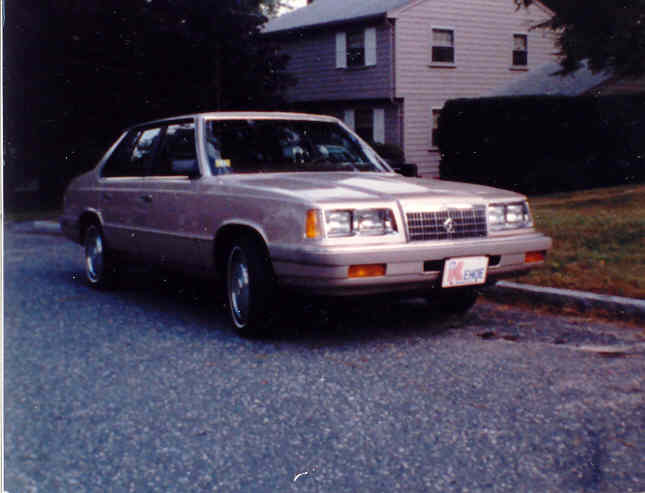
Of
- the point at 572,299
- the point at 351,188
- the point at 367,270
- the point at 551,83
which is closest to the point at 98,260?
the point at 351,188

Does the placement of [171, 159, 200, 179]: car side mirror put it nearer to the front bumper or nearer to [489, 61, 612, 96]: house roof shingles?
the front bumper

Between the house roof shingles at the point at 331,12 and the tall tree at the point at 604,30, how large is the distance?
14.7 m

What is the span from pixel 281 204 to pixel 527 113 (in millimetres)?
16370

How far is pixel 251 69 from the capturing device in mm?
21781

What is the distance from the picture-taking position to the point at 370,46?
26469 mm

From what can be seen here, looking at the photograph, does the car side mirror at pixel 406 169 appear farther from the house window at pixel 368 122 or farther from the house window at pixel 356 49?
the house window at pixel 356 49

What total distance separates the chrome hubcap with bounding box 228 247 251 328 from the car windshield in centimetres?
74

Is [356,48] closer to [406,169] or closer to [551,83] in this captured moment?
[551,83]

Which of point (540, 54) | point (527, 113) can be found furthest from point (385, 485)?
point (540, 54)

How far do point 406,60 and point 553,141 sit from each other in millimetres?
7257

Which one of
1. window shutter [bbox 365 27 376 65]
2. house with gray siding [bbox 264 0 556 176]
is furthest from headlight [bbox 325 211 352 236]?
window shutter [bbox 365 27 376 65]

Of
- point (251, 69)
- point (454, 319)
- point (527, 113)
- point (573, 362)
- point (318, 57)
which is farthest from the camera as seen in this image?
point (318, 57)

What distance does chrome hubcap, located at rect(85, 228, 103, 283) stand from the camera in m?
7.73

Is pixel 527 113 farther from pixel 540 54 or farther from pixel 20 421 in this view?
pixel 20 421
